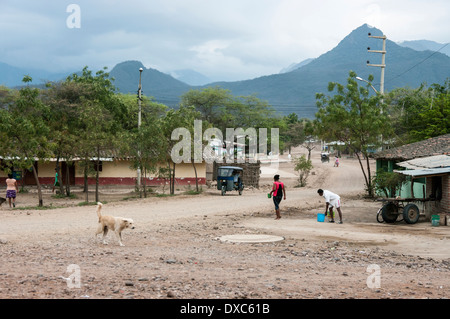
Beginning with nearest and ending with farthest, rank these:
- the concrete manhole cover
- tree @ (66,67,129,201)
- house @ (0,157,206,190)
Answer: the concrete manhole cover < tree @ (66,67,129,201) < house @ (0,157,206,190)

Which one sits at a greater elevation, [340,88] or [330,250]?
[340,88]

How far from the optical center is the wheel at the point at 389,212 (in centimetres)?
1873

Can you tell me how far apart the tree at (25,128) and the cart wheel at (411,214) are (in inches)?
658

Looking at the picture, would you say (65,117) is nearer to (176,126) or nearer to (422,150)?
(176,126)

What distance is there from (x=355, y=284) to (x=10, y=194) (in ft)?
64.4

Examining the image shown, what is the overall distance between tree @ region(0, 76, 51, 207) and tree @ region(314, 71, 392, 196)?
1628 centimetres

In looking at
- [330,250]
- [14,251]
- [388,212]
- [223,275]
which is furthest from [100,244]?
[388,212]

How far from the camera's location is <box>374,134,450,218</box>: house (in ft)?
62.3

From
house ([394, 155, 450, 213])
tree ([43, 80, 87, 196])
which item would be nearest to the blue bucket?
house ([394, 155, 450, 213])

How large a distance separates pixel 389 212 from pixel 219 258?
10.2m

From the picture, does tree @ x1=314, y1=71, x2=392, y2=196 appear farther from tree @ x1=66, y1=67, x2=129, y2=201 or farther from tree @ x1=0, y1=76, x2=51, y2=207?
tree @ x1=0, y1=76, x2=51, y2=207

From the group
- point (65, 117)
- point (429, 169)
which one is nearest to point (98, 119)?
point (65, 117)
